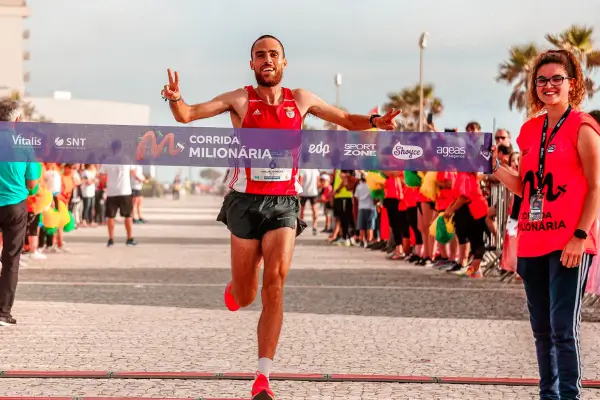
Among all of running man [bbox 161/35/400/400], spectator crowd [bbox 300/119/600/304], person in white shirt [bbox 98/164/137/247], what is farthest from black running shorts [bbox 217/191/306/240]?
person in white shirt [bbox 98/164/137/247]

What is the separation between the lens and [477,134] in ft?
25.5

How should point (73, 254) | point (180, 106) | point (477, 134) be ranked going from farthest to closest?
1. point (73, 254)
2. point (477, 134)
3. point (180, 106)

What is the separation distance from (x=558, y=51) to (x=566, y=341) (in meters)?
1.53

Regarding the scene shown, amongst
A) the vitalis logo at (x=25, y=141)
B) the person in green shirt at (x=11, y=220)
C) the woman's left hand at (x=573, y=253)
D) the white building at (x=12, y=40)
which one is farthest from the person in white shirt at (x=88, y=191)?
the white building at (x=12, y=40)

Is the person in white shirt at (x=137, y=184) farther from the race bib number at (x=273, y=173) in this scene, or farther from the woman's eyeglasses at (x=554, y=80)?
the woman's eyeglasses at (x=554, y=80)

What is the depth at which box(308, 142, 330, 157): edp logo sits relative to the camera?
7.96 meters

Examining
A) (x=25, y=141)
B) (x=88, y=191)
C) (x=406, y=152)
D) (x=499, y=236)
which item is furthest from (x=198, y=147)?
(x=88, y=191)

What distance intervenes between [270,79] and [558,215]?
1972mm

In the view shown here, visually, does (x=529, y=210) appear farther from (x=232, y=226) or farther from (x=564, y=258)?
(x=232, y=226)

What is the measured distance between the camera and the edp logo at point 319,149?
26.1 ft

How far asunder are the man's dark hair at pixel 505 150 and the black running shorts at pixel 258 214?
7060 millimetres

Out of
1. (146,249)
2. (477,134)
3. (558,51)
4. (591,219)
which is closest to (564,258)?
(591,219)

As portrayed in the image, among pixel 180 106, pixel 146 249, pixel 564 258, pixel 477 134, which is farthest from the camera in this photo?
pixel 146 249

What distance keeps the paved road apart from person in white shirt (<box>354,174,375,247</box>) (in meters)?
6.40
